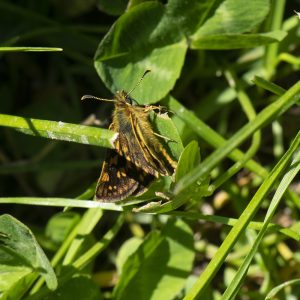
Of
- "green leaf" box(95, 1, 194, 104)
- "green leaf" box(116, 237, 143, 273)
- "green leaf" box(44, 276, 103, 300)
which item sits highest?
"green leaf" box(95, 1, 194, 104)

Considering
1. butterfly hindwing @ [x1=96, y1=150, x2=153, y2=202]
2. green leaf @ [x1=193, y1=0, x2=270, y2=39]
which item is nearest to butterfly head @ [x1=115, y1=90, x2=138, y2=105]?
butterfly hindwing @ [x1=96, y1=150, x2=153, y2=202]

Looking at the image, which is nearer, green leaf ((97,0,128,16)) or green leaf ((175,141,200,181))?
green leaf ((175,141,200,181))

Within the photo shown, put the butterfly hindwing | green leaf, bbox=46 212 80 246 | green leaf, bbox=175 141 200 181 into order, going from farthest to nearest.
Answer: green leaf, bbox=46 212 80 246, the butterfly hindwing, green leaf, bbox=175 141 200 181

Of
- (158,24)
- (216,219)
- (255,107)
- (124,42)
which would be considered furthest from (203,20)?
(216,219)

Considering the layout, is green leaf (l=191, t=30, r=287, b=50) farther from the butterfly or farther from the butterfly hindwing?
the butterfly hindwing

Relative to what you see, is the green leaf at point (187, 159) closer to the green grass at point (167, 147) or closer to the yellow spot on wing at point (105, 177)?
the green grass at point (167, 147)

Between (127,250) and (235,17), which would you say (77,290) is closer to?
(127,250)

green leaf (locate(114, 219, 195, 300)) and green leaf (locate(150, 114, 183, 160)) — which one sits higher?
green leaf (locate(150, 114, 183, 160))
